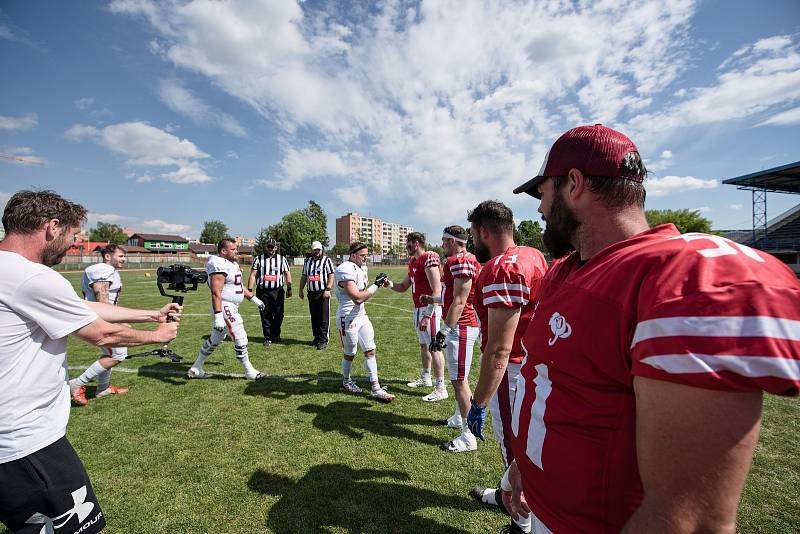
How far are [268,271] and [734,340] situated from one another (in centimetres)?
1039

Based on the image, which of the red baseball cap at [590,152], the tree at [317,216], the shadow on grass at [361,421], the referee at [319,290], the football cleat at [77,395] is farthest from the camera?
the tree at [317,216]

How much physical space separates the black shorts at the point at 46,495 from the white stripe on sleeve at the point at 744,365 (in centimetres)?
323

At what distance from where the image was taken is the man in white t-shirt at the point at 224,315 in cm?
676

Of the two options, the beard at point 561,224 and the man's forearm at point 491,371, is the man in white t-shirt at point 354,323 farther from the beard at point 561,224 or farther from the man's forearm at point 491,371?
the beard at point 561,224

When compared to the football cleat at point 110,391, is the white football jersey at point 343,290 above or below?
above

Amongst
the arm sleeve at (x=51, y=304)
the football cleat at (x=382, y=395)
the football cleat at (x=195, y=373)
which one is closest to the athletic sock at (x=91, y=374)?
the football cleat at (x=195, y=373)

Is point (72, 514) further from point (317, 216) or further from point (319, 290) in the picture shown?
point (317, 216)

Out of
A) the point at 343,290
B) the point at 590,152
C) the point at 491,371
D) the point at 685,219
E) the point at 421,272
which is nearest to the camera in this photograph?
the point at 590,152

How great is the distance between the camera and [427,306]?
6137mm

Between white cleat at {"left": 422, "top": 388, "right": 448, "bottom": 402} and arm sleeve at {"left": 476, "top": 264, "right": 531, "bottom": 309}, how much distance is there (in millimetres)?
3904

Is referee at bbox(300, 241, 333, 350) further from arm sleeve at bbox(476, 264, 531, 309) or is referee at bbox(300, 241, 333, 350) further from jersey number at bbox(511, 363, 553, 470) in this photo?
jersey number at bbox(511, 363, 553, 470)

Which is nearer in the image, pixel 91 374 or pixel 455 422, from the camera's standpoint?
pixel 455 422

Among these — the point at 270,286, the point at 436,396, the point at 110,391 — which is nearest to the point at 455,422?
the point at 436,396

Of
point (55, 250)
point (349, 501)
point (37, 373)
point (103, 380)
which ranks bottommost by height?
point (349, 501)
